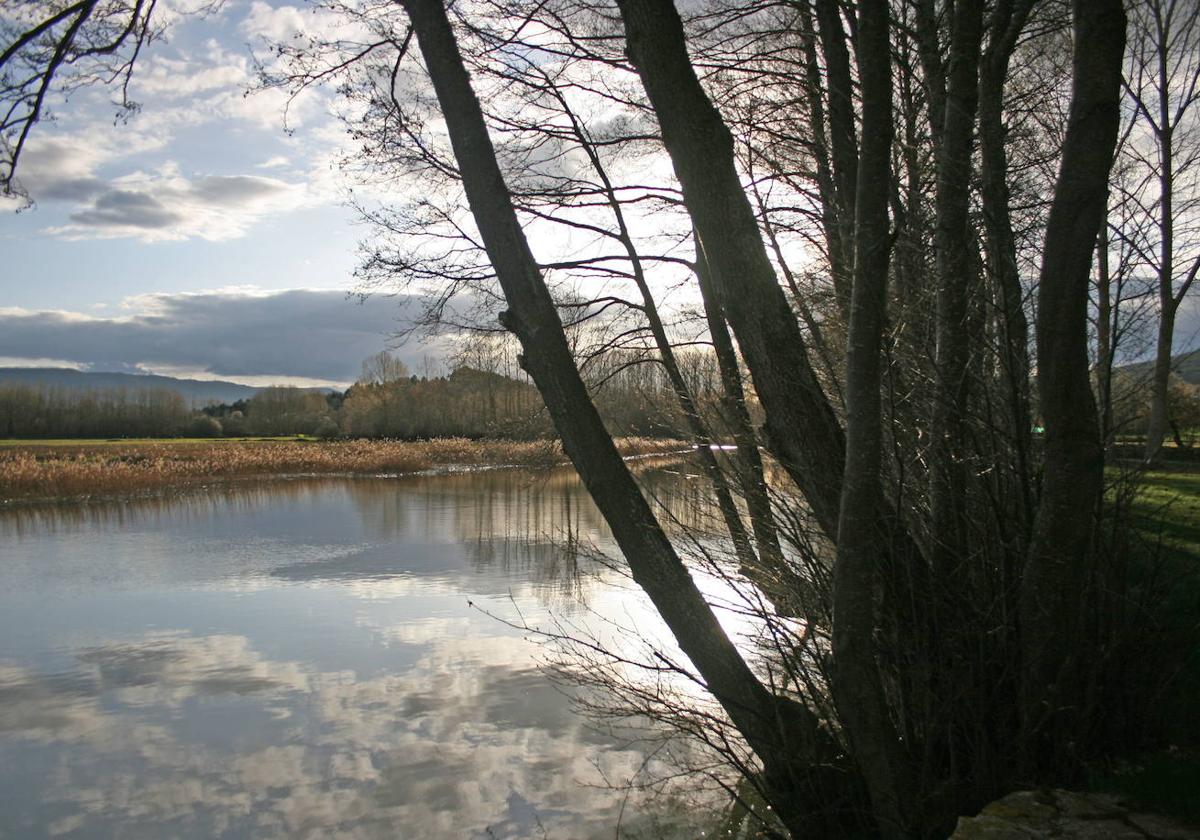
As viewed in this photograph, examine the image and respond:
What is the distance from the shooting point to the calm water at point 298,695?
505 cm

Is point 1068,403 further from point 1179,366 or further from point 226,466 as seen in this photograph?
point 226,466

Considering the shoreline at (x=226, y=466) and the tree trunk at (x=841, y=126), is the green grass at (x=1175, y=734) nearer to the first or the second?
the tree trunk at (x=841, y=126)

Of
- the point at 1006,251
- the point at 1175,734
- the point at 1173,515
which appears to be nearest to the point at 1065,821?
the point at 1175,734

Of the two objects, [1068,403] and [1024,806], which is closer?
[1024,806]

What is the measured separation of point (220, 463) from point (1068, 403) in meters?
27.0

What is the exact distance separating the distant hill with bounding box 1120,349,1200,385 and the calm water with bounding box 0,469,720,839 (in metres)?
2.45

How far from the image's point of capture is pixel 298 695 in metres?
6.91

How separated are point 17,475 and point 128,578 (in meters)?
11.1

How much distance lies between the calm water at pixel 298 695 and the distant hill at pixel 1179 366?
8.05 ft

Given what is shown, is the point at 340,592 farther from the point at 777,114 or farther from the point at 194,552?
the point at 777,114

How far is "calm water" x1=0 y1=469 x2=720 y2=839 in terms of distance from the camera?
5.05m

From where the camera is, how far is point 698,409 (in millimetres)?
4309

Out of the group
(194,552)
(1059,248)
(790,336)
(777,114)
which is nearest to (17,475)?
(194,552)

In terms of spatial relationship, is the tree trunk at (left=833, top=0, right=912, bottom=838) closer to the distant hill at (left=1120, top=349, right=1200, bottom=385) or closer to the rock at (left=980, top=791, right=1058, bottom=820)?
the rock at (left=980, top=791, right=1058, bottom=820)
